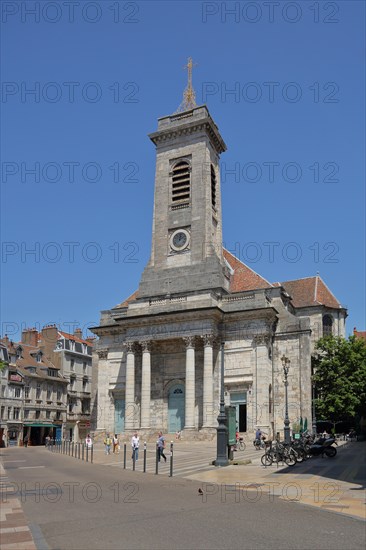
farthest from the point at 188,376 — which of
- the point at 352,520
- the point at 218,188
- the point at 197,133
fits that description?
the point at 352,520

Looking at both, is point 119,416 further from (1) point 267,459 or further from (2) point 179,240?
(1) point 267,459

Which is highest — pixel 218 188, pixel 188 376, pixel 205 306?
pixel 218 188

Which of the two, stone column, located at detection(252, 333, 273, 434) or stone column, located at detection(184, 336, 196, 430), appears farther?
stone column, located at detection(184, 336, 196, 430)

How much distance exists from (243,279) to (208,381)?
35.4 ft

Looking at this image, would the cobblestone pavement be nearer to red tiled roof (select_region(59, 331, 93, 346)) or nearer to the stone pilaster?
the stone pilaster

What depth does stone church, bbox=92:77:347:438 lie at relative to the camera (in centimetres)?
4081

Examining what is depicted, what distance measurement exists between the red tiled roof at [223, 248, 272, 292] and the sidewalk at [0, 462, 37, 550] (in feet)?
114

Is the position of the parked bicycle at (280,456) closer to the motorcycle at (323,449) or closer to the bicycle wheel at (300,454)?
the bicycle wheel at (300,454)

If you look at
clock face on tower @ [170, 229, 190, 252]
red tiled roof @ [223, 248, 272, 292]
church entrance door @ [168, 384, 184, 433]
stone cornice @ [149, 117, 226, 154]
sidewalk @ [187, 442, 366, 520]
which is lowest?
sidewalk @ [187, 442, 366, 520]

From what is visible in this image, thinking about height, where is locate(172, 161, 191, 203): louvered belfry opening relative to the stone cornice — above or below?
below

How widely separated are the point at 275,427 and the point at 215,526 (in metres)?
A: 33.1

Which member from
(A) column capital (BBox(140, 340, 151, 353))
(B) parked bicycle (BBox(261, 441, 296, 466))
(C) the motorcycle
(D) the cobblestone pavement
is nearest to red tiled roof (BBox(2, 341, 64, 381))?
(A) column capital (BBox(140, 340, 151, 353))

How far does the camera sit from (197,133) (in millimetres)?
47812

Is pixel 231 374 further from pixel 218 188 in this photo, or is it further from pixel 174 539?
pixel 174 539
